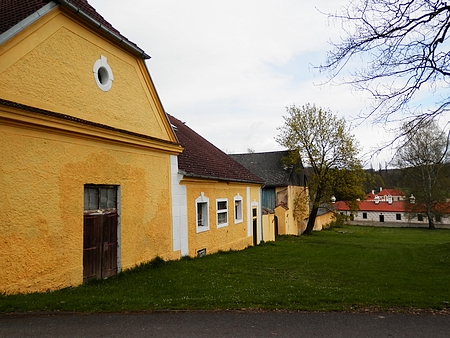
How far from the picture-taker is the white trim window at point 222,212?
15.7m

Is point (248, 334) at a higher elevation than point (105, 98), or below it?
below

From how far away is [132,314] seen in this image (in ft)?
18.6

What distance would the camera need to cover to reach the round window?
923 centimetres

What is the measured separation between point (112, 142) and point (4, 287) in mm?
4309

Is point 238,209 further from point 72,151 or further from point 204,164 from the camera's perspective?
point 72,151

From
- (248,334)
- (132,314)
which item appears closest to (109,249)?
(132,314)

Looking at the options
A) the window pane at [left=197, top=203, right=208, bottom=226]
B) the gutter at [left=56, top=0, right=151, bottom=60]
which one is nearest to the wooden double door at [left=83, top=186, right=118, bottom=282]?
the gutter at [left=56, top=0, right=151, bottom=60]

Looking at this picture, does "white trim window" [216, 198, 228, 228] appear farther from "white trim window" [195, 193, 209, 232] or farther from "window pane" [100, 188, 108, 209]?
"window pane" [100, 188, 108, 209]

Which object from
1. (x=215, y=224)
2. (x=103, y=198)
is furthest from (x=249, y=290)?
(x=215, y=224)

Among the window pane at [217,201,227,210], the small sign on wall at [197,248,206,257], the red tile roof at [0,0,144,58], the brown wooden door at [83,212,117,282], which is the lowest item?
the small sign on wall at [197,248,206,257]

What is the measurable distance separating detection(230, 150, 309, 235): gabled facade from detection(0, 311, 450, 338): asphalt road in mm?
23450

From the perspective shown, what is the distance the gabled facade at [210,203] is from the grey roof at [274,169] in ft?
36.1

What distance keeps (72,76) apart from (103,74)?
131 cm

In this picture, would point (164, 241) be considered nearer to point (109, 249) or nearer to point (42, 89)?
point (109, 249)
